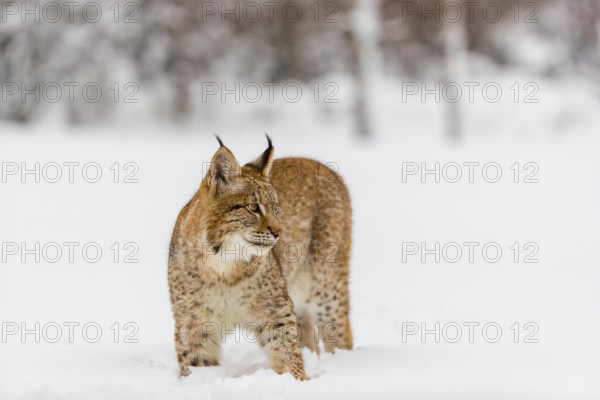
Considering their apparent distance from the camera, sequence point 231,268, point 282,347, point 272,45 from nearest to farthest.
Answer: point 231,268, point 282,347, point 272,45

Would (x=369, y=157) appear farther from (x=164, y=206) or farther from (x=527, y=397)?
(x=527, y=397)

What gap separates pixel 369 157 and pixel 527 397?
41.5 feet

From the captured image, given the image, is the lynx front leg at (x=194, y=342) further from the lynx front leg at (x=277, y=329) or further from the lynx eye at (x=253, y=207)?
the lynx eye at (x=253, y=207)

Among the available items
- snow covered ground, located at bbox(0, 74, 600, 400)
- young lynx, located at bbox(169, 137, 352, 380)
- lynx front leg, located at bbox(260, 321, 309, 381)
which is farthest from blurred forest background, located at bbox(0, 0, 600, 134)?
lynx front leg, located at bbox(260, 321, 309, 381)

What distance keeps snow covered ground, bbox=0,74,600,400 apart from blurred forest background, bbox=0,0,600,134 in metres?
1.84

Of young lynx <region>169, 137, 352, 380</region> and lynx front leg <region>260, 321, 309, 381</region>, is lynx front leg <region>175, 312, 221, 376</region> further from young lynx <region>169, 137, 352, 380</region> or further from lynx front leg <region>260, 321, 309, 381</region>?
lynx front leg <region>260, 321, 309, 381</region>

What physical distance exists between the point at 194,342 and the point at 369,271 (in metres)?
4.18

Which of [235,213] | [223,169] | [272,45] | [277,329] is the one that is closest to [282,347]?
[277,329]

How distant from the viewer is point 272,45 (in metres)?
24.0

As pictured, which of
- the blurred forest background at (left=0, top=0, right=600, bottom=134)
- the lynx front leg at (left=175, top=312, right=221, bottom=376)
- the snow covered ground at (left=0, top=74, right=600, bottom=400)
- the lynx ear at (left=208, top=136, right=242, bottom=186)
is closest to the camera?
the lynx ear at (left=208, top=136, right=242, bottom=186)

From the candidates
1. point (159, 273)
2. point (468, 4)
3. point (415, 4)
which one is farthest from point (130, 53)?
point (159, 273)

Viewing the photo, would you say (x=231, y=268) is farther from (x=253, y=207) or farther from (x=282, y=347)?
(x=282, y=347)

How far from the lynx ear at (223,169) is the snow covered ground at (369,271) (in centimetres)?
105

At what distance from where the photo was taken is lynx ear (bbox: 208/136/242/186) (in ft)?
14.9
